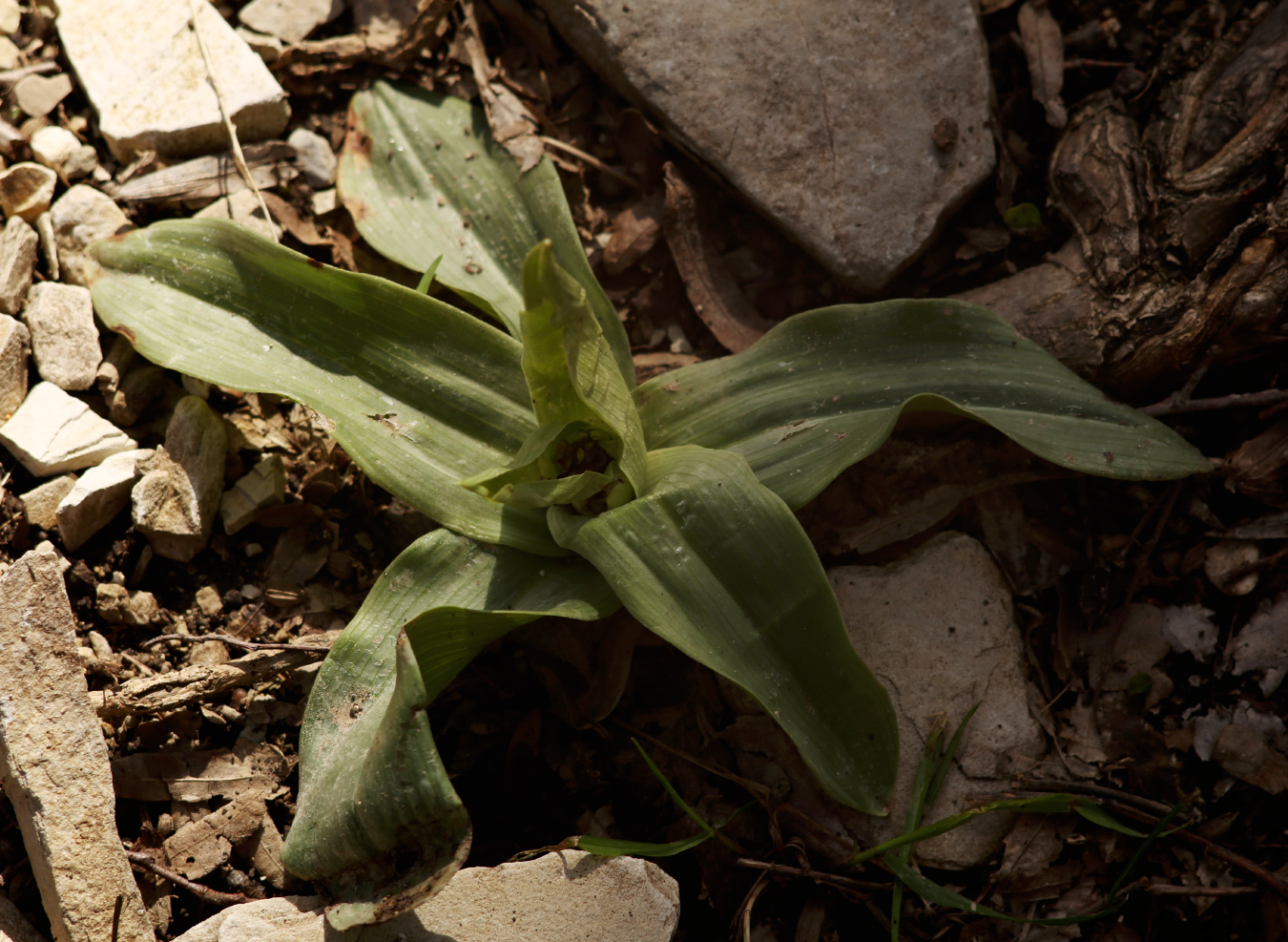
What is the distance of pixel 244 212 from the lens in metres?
2.03

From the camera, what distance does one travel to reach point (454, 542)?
63.6 inches

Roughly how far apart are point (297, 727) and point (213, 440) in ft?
2.04

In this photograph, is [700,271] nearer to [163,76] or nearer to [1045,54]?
[1045,54]

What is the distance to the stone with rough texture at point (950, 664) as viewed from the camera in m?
1.61

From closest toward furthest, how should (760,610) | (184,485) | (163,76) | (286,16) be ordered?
(760,610) → (184,485) → (163,76) → (286,16)

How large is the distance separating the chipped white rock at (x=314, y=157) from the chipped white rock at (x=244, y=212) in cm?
15

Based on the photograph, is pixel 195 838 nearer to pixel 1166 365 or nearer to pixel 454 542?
pixel 454 542

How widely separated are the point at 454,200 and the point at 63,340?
0.88m

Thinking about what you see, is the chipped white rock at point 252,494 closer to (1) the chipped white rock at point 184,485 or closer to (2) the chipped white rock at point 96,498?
(1) the chipped white rock at point 184,485

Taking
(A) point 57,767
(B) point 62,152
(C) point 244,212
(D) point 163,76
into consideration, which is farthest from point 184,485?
(D) point 163,76

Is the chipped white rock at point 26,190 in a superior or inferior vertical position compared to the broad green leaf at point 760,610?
superior

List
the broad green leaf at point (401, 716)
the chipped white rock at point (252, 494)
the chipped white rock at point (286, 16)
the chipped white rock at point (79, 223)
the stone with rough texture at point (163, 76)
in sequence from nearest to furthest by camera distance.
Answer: the broad green leaf at point (401, 716), the chipped white rock at point (252, 494), the chipped white rock at point (79, 223), the stone with rough texture at point (163, 76), the chipped white rock at point (286, 16)

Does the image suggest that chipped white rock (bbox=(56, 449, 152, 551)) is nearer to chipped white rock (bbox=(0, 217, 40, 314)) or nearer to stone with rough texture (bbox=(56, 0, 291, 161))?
chipped white rock (bbox=(0, 217, 40, 314))

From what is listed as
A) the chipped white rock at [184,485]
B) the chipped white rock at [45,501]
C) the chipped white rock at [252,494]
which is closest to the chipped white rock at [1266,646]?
the chipped white rock at [252,494]
